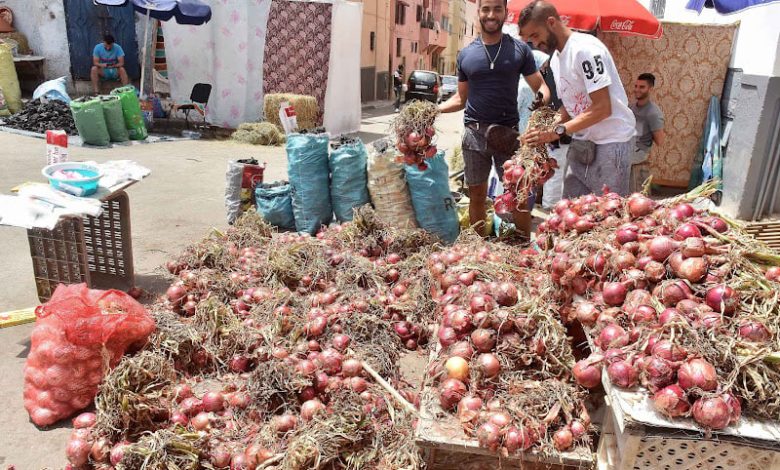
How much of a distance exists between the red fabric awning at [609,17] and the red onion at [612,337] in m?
5.23

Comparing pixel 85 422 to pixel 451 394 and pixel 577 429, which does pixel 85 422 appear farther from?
pixel 577 429

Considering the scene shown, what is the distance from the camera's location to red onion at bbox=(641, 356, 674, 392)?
6.07 ft

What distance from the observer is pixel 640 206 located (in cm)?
265

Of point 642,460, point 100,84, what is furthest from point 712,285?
point 100,84

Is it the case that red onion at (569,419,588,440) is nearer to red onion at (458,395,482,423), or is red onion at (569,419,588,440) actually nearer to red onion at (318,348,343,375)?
red onion at (458,395,482,423)

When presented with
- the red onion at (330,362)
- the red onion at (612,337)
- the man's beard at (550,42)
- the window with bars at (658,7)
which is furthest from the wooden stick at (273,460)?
the window with bars at (658,7)

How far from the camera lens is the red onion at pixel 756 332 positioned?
1.89m

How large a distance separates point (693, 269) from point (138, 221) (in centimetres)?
513

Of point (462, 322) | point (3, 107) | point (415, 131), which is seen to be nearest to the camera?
point (462, 322)

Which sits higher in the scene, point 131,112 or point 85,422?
point 131,112

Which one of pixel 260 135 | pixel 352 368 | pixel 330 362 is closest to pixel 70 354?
pixel 330 362

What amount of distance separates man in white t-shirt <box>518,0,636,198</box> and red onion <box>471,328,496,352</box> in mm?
1672

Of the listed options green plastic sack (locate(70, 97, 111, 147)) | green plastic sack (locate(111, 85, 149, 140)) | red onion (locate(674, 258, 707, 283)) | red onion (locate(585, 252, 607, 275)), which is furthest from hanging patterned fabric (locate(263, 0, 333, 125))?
red onion (locate(674, 258, 707, 283))

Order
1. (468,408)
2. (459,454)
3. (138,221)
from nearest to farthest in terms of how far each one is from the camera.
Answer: (468,408), (459,454), (138,221)
